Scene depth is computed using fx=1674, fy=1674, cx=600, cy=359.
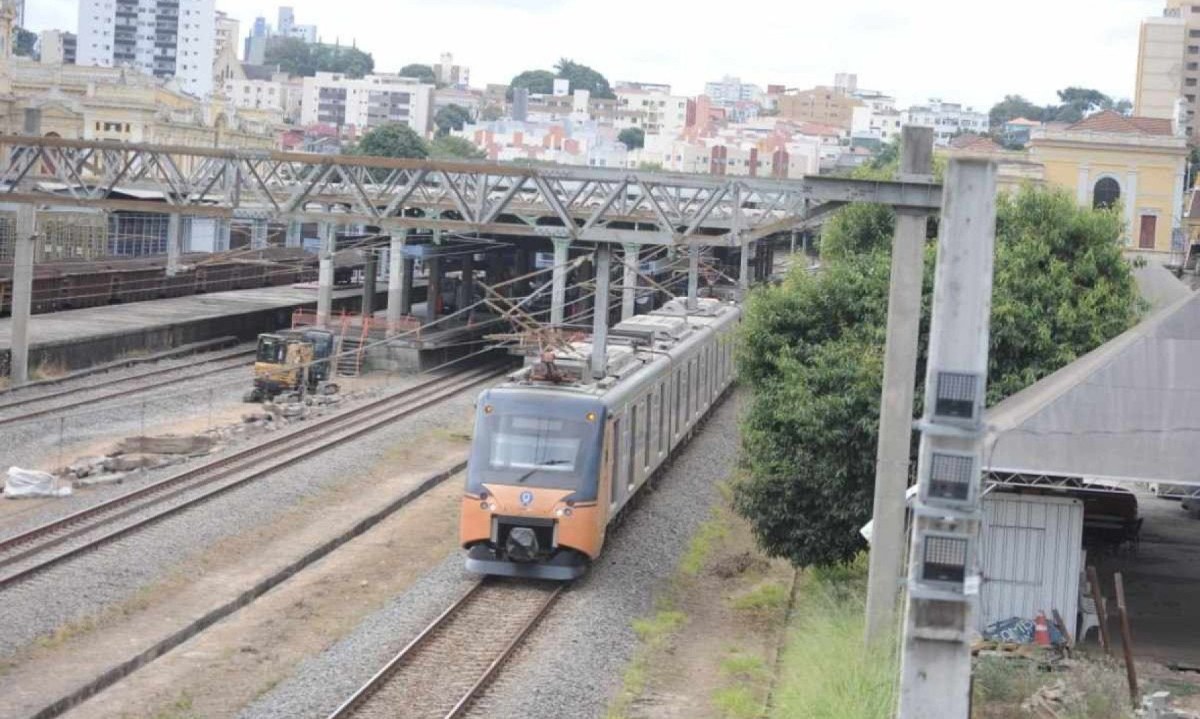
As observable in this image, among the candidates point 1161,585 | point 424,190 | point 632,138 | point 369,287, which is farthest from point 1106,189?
point 632,138

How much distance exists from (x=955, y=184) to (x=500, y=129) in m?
138

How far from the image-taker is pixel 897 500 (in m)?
14.7

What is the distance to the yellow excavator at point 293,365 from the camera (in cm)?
3562

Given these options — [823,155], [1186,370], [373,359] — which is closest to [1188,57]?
[823,155]

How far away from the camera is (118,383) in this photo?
3591 centimetres

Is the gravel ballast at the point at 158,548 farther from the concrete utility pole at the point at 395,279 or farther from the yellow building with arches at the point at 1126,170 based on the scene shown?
the yellow building with arches at the point at 1126,170

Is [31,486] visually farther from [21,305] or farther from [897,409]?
[897,409]

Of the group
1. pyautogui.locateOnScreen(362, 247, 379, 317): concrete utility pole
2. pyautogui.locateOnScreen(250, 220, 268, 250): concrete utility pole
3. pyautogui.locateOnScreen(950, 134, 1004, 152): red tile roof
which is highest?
pyautogui.locateOnScreen(950, 134, 1004, 152): red tile roof

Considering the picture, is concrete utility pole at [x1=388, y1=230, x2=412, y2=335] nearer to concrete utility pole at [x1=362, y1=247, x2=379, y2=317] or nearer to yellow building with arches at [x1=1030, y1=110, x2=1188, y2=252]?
concrete utility pole at [x1=362, y1=247, x2=379, y2=317]

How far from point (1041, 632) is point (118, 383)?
24.3m

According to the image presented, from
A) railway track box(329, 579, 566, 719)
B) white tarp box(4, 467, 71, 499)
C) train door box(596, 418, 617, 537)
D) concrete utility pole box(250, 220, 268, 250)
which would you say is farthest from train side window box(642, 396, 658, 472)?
concrete utility pole box(250, 220, 268, 250)

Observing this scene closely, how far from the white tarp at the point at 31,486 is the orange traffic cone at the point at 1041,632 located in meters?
13.5

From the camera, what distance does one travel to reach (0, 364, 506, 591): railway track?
19219mm

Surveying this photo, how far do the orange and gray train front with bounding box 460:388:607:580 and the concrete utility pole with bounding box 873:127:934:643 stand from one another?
470 centimetres
